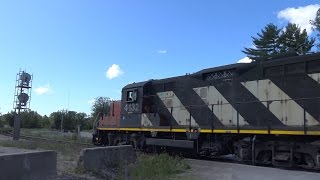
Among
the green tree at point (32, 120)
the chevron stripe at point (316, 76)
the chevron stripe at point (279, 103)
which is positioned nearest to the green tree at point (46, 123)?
the green tree at point (32, 120)

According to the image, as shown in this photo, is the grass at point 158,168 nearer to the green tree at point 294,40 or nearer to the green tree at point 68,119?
the green tree at point 294,40

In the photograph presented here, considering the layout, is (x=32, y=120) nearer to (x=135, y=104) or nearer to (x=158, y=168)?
(x=135, y=104)

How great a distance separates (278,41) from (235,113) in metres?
38.0

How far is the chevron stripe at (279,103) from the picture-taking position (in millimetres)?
13461

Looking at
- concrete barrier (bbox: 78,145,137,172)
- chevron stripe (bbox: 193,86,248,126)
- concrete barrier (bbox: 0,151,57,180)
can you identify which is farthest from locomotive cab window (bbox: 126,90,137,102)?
concrete barrier (bbox: 0,151,57,180)

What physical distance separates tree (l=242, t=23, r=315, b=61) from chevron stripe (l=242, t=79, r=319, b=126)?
3526cm

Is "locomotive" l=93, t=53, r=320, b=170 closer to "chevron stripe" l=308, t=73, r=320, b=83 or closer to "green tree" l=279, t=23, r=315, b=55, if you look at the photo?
"chevron stripe" l=308, t=73, r=320, b=83

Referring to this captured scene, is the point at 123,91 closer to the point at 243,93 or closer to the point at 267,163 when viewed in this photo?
the point at 243,93

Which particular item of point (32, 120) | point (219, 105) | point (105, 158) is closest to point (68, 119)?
point (32, 120)

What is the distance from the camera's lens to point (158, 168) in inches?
477

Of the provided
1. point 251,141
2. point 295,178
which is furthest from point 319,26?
point 295,178

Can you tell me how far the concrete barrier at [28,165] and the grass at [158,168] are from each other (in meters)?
2.17

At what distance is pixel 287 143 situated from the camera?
13578 mm

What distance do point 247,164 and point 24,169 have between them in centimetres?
826
